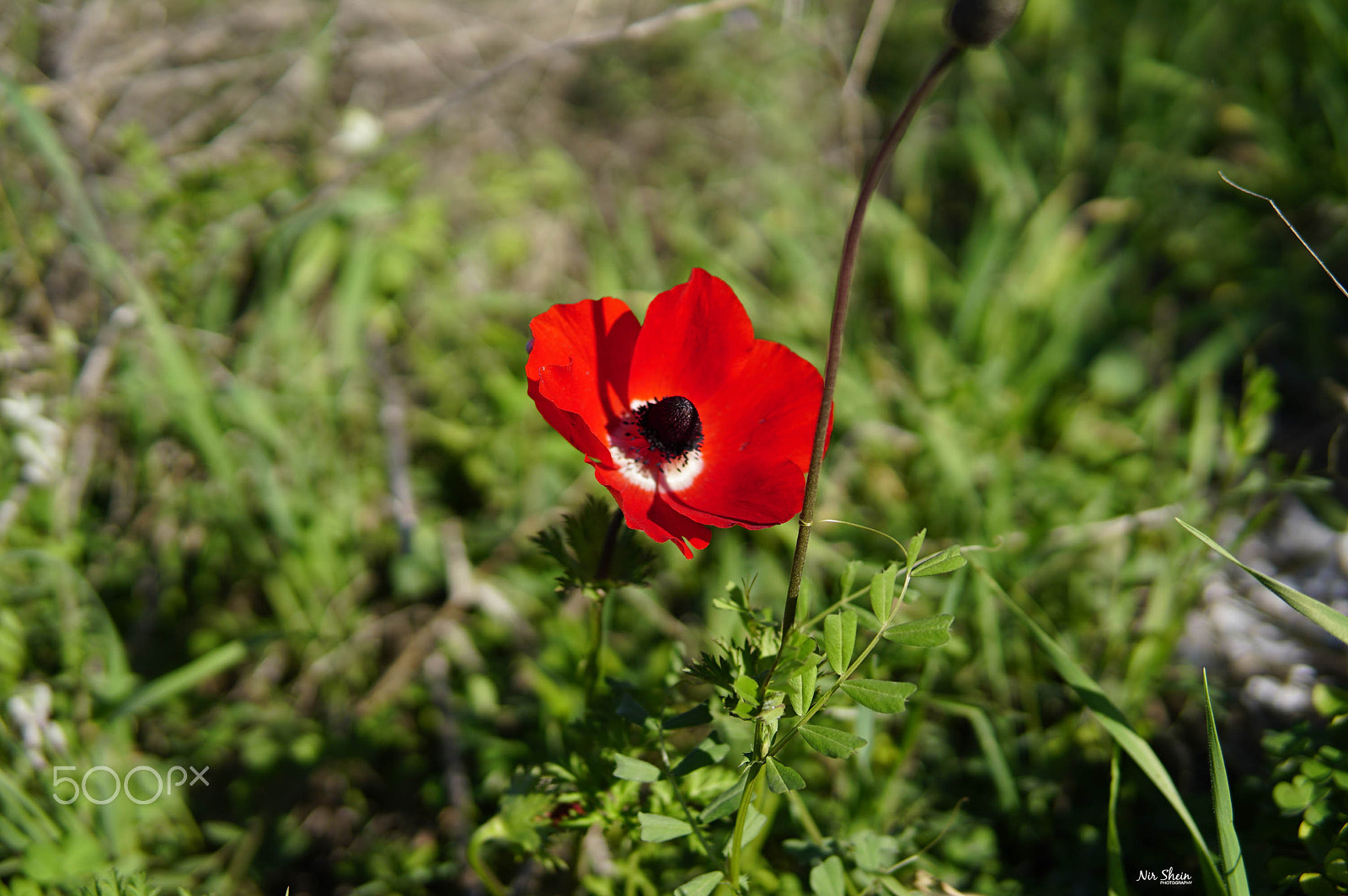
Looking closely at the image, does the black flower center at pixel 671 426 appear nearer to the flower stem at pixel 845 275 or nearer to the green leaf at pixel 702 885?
the flower stem at pixel 845 275

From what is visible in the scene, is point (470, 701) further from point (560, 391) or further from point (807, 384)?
point (807, 384)

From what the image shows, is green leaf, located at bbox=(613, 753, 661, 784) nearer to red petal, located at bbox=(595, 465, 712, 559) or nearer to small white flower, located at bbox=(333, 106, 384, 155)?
red petal, located at bbox=(595, 465, 712, 559)

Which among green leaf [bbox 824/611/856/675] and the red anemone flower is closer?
green leaf [bbox 824/611/856/675]

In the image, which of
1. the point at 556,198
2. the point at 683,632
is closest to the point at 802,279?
the point at 556,198

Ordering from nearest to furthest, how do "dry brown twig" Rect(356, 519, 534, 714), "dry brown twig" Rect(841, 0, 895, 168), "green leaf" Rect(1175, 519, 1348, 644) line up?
1. "green leaf" Rect(1175, 519, 1348, 644)
2. "dry brown twig" Rect(356, 519, 534, 714)
3. "dry brown twig" Rect(841, 0, 895, 168)

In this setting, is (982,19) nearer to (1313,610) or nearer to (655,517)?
(655,517)

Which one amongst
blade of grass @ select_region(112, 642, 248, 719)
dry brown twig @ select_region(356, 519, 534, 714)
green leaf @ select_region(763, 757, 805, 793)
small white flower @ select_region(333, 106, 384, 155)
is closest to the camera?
green leaf @ select_region(763, 757, 805, 793)

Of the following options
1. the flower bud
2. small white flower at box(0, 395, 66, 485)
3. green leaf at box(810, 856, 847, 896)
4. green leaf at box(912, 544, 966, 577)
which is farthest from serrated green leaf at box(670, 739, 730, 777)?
small white flower at box(0, 395, 66, 485)
